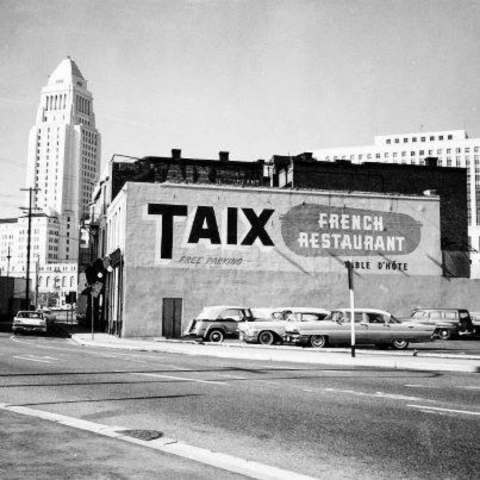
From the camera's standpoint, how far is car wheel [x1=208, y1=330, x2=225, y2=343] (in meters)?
28.8

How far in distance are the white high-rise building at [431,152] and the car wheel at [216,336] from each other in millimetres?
129156

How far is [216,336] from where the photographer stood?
28891mm

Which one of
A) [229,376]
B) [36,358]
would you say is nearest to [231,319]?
[36,358]

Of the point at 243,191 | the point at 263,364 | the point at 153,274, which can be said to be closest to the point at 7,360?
the point at 263,364

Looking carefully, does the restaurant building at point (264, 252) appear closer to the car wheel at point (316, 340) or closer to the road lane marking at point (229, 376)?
the car wheel at point (316, 340)

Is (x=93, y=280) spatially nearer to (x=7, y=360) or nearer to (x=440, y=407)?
(x=7, y=360)

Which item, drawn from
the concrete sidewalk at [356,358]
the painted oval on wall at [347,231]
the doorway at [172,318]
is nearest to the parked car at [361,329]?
the concrete sidewalk at [356,358]

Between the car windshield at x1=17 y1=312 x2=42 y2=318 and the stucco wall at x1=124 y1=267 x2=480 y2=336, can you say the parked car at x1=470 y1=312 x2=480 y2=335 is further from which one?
the car windshield at x1=17 y1=312 x2=42 y2=318

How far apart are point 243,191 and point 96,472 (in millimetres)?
31242

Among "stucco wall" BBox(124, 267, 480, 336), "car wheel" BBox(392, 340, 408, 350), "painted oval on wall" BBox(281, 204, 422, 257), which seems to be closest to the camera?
"car wheel" BBox(392, 340, 408, 350)

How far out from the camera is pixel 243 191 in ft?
120

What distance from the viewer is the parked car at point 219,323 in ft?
94.4

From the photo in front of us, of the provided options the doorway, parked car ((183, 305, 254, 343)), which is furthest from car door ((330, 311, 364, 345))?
the doorway

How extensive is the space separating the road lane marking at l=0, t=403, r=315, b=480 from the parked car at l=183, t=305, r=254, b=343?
2038cm
